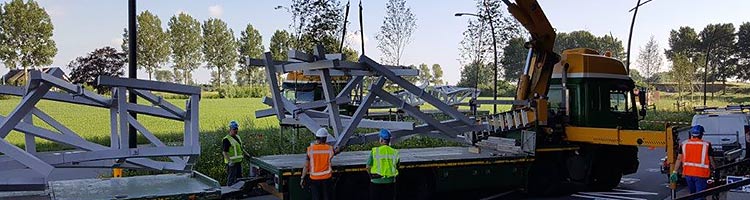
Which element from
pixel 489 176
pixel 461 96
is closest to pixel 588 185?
pixel 489 176

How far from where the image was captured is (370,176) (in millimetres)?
9602

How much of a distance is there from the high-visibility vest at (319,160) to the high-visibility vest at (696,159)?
531 cm

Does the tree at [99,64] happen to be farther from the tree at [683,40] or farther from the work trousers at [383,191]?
the tree at [683,40]

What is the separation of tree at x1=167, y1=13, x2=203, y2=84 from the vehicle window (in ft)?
197

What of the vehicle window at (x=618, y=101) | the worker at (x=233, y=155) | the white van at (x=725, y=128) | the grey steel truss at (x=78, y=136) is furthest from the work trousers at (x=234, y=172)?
the white van at (x=725, y=128)

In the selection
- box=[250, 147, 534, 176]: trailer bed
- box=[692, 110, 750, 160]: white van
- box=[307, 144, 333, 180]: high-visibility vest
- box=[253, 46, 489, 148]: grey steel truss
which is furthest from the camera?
box=[692, 110, 750, 160]: white van

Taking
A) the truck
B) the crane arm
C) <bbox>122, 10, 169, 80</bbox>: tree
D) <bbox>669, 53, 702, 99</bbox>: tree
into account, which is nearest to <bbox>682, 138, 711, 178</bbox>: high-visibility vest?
the truck

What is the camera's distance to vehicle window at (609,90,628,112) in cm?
1319

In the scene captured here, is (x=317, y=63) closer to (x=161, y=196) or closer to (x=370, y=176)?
(x=370, y=176)

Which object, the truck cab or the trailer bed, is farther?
the truck cab

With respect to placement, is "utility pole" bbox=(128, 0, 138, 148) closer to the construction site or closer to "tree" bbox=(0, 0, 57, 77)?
the construction site

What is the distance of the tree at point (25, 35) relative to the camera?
5616cm

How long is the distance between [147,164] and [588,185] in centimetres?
848

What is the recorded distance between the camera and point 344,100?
10.3 metres
